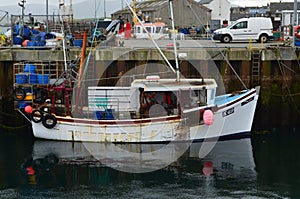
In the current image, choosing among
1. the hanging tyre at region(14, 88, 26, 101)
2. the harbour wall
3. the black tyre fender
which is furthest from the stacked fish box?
the black tyre fender

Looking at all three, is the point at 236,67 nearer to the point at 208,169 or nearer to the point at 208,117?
the point at 208,117

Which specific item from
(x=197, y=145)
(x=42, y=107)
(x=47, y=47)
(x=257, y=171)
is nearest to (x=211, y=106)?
(x=197, y=145)

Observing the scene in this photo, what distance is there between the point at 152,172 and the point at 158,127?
2.93 metres

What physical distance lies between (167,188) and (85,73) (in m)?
7.63

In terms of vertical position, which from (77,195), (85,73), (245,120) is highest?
(85,73)

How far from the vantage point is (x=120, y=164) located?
18.3 meters

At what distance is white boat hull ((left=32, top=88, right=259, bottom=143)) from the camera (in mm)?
20141

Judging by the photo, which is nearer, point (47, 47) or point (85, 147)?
point (85, 147)

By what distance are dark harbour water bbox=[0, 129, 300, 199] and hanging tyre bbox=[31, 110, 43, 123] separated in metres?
0.90

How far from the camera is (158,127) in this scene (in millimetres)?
20156

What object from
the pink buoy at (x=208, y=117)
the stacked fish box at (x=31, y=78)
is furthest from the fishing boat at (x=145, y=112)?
the stacked fish box at (x=31, y=78)

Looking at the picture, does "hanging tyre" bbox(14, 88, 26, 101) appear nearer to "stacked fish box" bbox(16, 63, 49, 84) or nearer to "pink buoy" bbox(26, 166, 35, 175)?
"stacked fish box" bbox(16, 63, 49, 84)

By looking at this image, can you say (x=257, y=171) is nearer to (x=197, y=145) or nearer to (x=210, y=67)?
(x=197, y=145)

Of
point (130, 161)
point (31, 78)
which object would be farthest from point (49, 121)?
point (130, 161)
